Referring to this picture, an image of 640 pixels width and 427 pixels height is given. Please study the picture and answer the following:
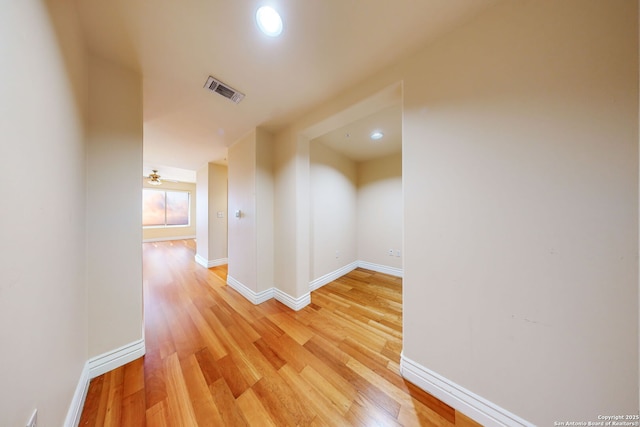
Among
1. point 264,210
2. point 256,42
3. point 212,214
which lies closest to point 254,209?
point 264,210

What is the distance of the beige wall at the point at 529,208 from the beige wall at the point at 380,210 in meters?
2.17

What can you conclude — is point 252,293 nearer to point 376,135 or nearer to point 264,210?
point 264,210

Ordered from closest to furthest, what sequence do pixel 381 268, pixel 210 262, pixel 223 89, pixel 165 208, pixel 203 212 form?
1. pixel 223 89
2. pixel 381 268
3. pixel 210 262
4. pixel 203 212
5. pixel 165 208

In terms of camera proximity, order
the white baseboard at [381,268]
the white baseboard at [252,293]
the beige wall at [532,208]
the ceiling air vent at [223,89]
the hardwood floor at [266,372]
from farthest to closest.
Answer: the white baseboard at [381,268]
the white baseboard at [252,293]
the ceiling air vent at [223,89]
the hardwood floor at [266,372]
the beige wall at [532,208]

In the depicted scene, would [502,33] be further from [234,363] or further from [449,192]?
[234,363]

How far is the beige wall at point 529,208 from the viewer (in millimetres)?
762

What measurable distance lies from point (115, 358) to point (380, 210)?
12.1 ft

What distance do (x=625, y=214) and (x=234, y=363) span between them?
7.83 ft

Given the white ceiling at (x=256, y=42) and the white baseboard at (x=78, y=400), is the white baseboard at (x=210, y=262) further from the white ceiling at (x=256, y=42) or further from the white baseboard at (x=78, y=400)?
the white ceiling at (x=256, y=42)

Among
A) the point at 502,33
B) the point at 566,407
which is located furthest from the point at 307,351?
the point at 502,33

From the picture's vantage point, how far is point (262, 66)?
142cm

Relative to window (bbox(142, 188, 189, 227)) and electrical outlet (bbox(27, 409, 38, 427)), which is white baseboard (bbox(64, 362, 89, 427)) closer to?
electrical outlet (bbox(27, 409, 38, 427))

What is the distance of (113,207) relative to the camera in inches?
53.3

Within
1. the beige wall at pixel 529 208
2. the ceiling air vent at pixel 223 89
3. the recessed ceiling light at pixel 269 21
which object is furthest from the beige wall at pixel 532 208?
the ceiling air vent at pixel 223 89
